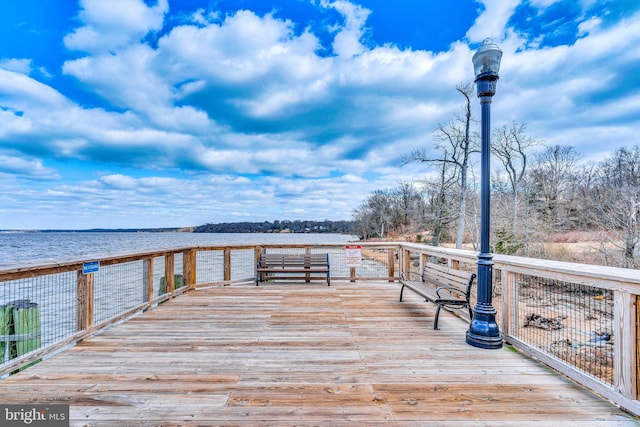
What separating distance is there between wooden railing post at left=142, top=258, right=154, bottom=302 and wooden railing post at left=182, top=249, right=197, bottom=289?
52.3 inches

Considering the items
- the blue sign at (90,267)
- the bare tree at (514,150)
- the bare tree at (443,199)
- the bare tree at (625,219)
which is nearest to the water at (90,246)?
the blue sign at (90,267)

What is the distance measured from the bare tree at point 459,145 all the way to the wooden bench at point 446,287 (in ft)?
35.0

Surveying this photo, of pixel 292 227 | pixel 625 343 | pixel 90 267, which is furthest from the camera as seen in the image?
pixel 292 227

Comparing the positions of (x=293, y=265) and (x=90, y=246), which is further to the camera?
(x=90, y=246)

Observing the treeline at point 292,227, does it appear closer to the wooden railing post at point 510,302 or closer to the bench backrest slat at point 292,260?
the bench backrest slat at point 292,260

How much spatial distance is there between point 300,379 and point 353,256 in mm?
4370

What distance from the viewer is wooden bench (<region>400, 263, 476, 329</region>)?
3544 mm

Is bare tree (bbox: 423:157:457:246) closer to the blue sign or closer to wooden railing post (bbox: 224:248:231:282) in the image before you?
wooden railing post (bbox: 224:248:231:282)

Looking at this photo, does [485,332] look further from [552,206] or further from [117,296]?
[552,206]

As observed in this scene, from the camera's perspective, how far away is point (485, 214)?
3143mm

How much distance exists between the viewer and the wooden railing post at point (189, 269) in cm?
600

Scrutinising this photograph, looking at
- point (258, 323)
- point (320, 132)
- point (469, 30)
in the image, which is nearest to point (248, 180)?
point (320, 132)

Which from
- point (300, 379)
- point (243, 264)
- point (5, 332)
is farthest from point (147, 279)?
point (300, 379)

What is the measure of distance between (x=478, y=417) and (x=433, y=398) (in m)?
0.31
